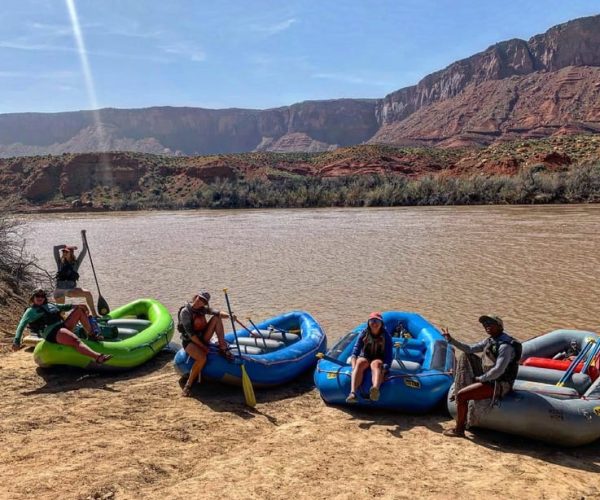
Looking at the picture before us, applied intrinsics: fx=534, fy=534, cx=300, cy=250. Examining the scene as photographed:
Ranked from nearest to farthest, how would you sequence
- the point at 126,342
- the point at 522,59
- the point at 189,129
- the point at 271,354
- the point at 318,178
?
the point at 271,354
the point at 126,342
the point at 318,178
the point at 522,59
the point at 189,129

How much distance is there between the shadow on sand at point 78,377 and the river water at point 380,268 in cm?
295

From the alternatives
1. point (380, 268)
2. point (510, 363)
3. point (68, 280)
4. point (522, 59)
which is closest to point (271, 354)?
point (510, 363)

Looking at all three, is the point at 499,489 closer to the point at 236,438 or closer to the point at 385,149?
the point at 236,438

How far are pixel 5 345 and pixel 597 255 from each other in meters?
14.5

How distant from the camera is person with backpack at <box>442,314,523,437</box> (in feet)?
15.2

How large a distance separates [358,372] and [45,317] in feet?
12.5

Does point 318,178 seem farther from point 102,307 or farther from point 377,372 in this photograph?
point 377,372

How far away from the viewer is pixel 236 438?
16.3ft

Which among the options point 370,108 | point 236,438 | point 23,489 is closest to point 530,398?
point 236,438

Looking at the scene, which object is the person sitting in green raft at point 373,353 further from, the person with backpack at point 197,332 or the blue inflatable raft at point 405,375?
the person with backpack at point 197,332

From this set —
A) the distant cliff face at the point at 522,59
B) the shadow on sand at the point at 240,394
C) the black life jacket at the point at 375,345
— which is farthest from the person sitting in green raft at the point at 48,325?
the distant cliff face at the point at 522,59

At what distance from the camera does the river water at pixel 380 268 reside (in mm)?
10070

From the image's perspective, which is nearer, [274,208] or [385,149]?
[274,208]

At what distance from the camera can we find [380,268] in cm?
1438
